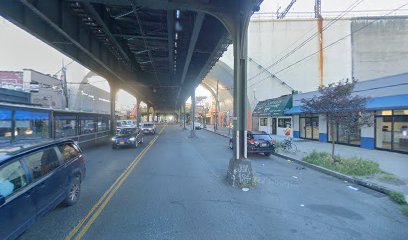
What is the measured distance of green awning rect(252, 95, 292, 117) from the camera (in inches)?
1143

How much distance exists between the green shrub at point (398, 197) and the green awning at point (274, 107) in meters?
21.6

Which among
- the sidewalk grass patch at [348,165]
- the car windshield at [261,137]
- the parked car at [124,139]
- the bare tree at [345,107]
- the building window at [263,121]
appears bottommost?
the sidewalk grass patch at [348,165]

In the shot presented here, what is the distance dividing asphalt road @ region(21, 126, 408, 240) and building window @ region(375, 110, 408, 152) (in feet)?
29.4

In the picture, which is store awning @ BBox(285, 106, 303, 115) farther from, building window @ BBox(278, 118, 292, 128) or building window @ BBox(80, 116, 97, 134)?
building window @ BBox(80, 116, 97, 134)

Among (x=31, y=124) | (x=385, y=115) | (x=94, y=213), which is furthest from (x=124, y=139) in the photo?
(x=385, y=115)

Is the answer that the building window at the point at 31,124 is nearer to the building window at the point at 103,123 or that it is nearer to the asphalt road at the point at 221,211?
the asphalt road at the point at 221,211

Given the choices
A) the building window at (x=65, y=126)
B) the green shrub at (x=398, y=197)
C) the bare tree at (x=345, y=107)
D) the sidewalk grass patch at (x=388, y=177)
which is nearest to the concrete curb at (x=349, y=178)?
the green shrub at (x=398, y=197)

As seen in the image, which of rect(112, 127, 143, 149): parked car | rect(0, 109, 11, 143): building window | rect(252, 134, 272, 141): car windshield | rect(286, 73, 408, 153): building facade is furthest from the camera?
rect(112, 127, 143, 149): parked car

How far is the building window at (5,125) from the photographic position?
495 inches

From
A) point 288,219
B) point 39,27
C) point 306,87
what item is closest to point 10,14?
point 39,27

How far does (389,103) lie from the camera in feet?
52.6

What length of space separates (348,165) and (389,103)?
741 centimetres

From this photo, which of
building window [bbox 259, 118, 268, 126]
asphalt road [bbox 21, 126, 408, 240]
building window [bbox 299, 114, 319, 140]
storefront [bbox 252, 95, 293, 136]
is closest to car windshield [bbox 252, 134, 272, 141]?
asphalt road [bbox 21, 126, 408, 240]

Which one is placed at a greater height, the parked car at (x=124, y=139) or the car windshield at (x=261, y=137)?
the car windshield at (x=261, y=137)
